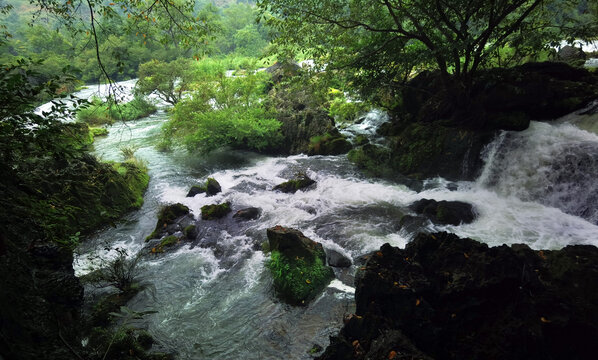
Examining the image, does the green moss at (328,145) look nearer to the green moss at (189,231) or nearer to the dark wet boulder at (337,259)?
the green moss at (189,231)

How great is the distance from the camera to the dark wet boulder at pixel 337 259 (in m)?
6.02

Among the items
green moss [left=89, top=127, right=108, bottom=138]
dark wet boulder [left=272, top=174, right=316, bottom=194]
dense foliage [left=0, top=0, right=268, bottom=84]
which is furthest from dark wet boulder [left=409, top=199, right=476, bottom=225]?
green moss [left=89, top=127, right=108, bottom=138]

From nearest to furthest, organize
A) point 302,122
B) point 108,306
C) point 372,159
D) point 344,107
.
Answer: point 108,306
point 372,159
point 344,107
point 302,122

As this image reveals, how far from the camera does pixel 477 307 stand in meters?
3.35

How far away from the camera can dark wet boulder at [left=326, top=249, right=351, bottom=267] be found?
602 cm

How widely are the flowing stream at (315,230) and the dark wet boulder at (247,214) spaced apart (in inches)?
8.3

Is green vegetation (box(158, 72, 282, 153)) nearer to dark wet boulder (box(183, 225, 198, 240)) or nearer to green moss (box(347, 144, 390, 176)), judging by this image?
green moss (box(347, 144, 390, 176))

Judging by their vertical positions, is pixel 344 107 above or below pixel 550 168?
above

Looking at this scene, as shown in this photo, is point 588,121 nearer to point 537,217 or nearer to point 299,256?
point 537,217

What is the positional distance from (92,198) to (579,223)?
485 inches

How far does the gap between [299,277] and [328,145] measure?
8243mm

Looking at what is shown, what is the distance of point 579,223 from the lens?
20.9ft

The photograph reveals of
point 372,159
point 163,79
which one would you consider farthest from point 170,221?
point 163,79

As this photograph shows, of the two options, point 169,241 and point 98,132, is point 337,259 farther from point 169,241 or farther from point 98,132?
point 98,132
